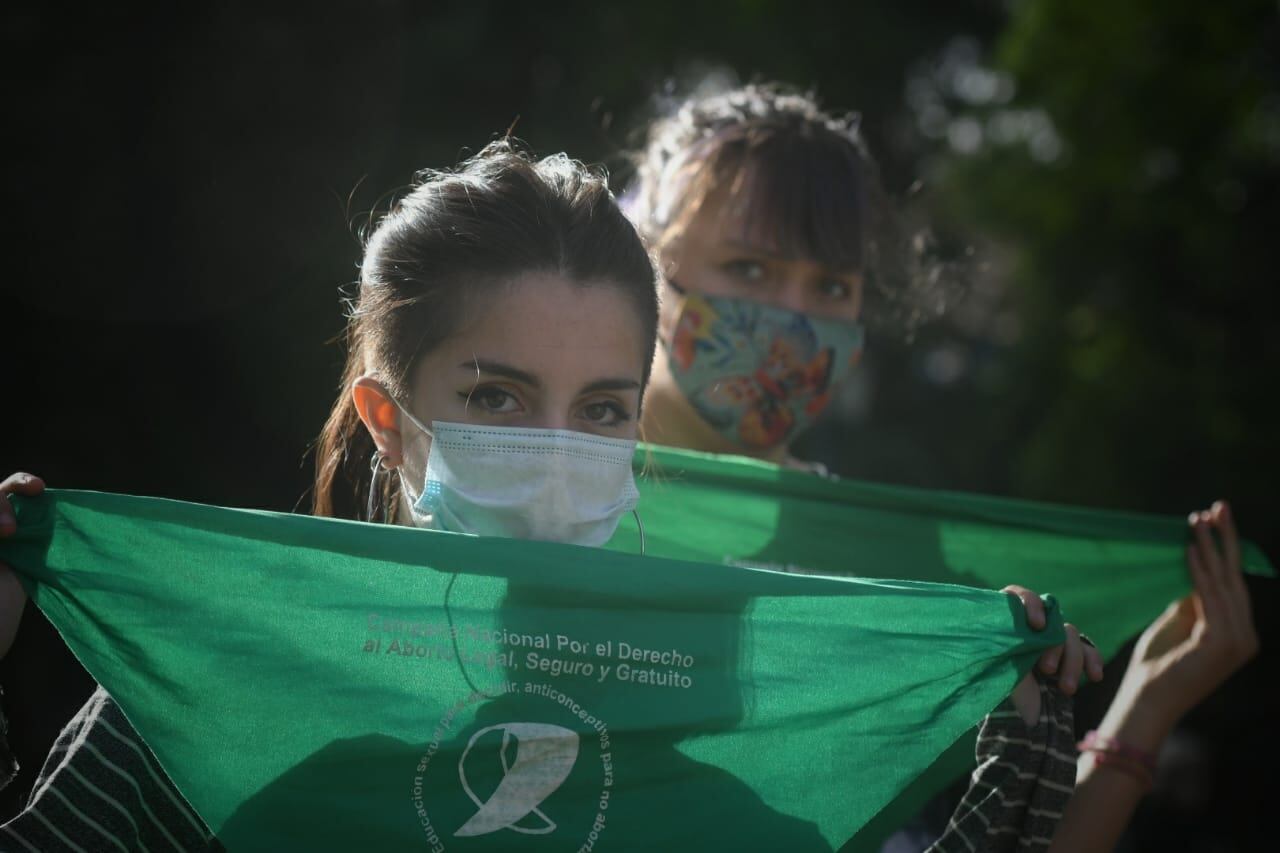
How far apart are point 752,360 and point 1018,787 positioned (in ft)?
4.87

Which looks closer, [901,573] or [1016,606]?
[1016,606]

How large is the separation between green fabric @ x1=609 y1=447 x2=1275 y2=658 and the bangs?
610 mm

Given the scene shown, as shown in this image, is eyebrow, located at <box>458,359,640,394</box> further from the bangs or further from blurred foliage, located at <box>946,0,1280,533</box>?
blurred foliage, located at <box>946,0,1280,533</box>

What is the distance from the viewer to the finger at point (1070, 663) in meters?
2.20

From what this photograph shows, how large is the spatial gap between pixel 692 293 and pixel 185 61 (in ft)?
11.5

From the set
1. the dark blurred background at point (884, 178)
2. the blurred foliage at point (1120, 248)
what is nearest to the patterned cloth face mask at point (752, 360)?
the dark blurred background at point (884, 178)

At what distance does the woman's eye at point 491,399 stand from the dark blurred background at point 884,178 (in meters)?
0.73

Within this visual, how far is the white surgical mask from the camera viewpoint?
222cm

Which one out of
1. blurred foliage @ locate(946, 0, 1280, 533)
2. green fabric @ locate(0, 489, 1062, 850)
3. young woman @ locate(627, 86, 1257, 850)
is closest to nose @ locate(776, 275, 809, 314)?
young woman @ locate(627, 86, 1257, 850)

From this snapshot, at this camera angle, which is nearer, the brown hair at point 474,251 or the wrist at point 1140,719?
the brown hair at point 474,251

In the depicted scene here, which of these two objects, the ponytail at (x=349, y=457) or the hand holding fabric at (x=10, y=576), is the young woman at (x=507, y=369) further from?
the hand holding fabric at (x=10, y=576)

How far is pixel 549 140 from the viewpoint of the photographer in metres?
6.87

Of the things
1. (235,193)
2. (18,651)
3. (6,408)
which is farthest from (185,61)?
(18,651)

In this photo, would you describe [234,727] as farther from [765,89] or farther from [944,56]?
[944,56]
